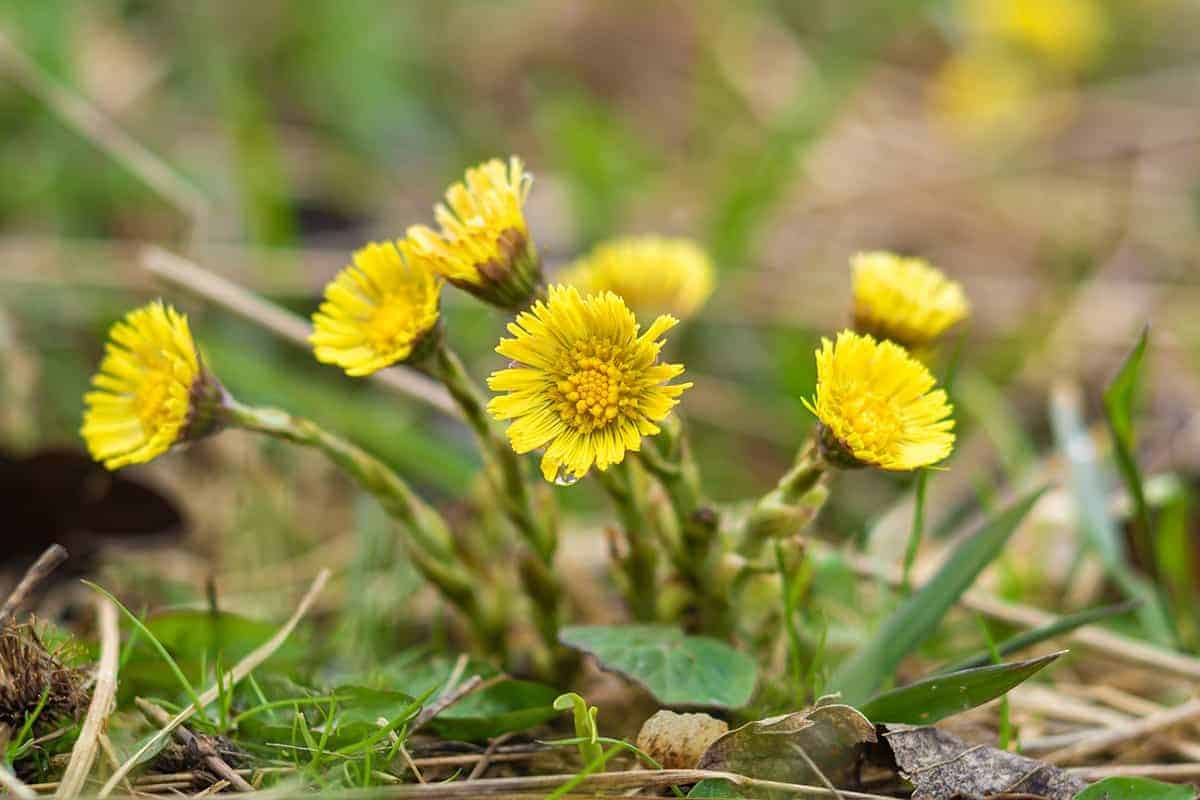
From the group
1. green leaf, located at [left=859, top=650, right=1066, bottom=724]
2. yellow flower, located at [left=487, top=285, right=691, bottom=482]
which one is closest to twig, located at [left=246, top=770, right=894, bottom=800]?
green leaf, located at [left=859, top=650, right=1066, bottom=724]

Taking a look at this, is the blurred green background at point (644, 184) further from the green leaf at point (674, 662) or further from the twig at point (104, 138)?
the green leaf at point (674, 662)

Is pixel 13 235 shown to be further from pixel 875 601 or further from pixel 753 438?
pixel 875 601

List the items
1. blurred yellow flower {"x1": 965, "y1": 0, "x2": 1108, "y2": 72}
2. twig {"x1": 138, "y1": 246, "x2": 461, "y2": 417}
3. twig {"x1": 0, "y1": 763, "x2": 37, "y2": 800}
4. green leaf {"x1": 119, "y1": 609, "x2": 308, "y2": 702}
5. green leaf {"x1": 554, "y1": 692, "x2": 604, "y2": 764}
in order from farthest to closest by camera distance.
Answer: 1. blurred yellow flower {"x1": 965, "y1": 0, "x2": 1108, "y2": 72}
2. twig {"x1": 138, "y1": 246, "x2": 461, "y2": 417}
3. green leaf {"x1": 119, "y1": 609, "x2": 308, "y2": 702}
4. green leaf {"x1": 554, "y1": 692, "x2": 604, "y2": 764}
5. twig {"x1": 0, "y1": 763, "x2": 37, "y2": 800}

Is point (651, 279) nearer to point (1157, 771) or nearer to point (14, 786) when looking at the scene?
point (1157, 771)

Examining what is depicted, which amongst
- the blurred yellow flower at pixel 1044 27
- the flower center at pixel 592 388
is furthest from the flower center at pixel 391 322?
the blurred yellow flower at pixel 1044 27

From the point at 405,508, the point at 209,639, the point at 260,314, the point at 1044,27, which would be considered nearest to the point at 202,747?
the point at 209,639

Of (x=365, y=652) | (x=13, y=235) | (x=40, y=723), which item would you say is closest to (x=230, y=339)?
(x=13, y=235)

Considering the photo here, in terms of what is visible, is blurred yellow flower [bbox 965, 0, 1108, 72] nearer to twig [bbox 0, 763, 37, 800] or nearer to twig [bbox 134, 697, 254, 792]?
twig [bbox 134, 697, 254, 792]
